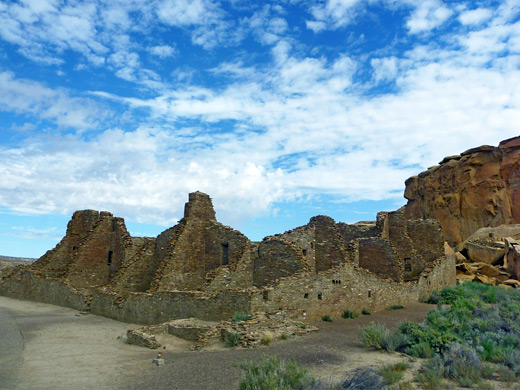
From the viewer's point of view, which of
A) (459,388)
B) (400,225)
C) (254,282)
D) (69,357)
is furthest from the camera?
(400,225)

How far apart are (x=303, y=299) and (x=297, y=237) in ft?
17.4

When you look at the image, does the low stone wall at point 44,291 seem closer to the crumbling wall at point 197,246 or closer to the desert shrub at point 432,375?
the crumbling wall at point 197,246

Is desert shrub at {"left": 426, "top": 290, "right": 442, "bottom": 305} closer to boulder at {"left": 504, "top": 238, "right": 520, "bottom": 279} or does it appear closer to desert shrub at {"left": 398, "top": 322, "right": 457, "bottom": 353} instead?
boulder at {"left": 504, "top": 238, "right": 520, "bottom": 279}

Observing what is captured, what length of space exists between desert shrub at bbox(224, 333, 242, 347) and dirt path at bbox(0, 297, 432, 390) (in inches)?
15.6

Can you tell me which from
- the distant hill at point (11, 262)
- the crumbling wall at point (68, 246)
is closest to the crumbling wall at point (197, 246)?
the crumbling wall at point (68, 246)

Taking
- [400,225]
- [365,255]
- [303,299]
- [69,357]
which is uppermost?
[400,225]

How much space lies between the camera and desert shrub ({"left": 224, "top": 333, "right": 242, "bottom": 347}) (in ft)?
34.0

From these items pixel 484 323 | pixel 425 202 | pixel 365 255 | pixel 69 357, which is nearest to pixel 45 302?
pixel 69 357

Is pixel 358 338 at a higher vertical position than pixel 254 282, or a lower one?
lower

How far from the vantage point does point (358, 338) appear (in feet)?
36.6

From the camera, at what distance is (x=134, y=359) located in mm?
9453

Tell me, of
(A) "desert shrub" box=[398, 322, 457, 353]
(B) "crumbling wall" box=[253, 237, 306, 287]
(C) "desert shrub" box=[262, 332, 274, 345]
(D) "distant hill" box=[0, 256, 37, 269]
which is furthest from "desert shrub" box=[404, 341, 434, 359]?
(D) "distant hill" box=[0, 256, 37, 269]

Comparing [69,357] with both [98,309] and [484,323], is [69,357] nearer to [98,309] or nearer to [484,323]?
[98,309]

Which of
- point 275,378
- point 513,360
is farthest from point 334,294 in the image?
point 275,378
